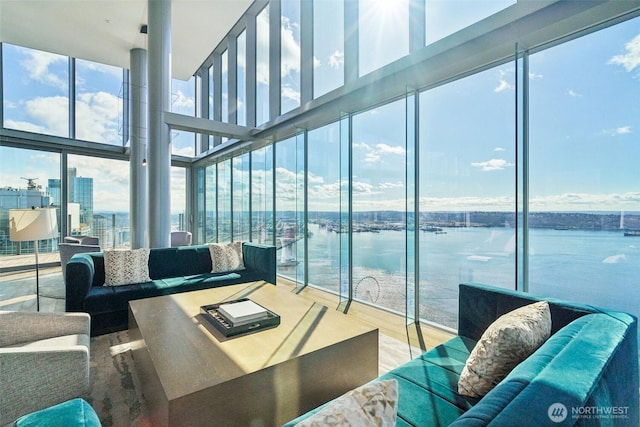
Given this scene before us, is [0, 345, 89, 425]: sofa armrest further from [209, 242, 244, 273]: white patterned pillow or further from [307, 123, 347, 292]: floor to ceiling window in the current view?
[307, 123, 347, 292]: floor to ceiling window

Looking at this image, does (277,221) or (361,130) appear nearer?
(361,130)

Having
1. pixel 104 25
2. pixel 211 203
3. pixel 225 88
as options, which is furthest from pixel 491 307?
pixel 211 203

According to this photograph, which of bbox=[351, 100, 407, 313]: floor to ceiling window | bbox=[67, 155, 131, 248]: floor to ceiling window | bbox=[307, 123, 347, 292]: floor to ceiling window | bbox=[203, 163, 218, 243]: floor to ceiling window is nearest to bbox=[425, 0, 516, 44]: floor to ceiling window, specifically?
bbox=[351, 100, 407, 313]: floor to ceiling window

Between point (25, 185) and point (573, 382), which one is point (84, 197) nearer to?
point (25, 185)

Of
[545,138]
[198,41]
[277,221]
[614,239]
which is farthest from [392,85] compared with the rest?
[198,41]

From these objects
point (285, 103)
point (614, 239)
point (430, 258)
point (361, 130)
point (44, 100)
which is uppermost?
point (44, 100)

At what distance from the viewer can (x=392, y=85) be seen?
11.5ft

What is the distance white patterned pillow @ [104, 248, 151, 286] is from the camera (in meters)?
3.70

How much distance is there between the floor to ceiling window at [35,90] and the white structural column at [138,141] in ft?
6.11

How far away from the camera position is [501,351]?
1.33 m

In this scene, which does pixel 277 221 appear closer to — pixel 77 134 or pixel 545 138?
pixel 545 138

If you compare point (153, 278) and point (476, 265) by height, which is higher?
point (476, 265)

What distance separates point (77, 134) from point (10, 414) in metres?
7.62

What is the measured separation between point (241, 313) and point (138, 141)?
5783mm
